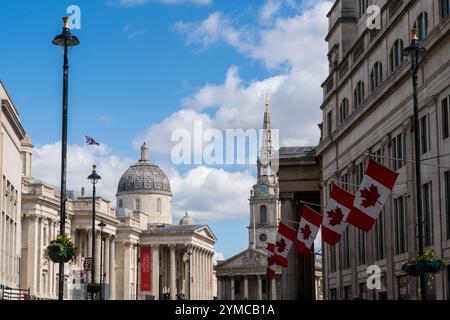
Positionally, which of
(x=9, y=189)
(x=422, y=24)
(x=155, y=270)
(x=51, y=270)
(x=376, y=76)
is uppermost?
(x=376, y=76)

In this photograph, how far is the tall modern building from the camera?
40219 millimetres

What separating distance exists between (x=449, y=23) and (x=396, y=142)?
12.4 m

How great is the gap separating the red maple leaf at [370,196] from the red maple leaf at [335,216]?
5.35 metres

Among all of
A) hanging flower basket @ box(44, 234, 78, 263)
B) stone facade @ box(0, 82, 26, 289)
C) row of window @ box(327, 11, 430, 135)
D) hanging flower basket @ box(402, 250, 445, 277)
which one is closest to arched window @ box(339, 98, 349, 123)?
row of window @ box(327, 11, 430, 135)

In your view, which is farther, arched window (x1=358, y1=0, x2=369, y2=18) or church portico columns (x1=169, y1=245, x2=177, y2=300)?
church portico columns (x1=169, y1=245, x2=177, y2=300)

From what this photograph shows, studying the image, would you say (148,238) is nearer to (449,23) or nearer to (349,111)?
(349,111)

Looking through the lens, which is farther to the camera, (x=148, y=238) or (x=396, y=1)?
(x=148, y=238)

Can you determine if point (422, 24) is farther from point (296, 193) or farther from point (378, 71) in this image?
point (296, 193)

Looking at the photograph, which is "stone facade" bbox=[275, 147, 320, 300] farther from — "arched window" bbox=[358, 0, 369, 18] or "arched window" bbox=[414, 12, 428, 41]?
"arched window" bbox=[414, 12, 428, 41]

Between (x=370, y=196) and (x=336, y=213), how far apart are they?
6.67m

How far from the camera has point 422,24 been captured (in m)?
43.2

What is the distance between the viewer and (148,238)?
189750 mm

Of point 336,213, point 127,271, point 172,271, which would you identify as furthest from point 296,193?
point 172,271
